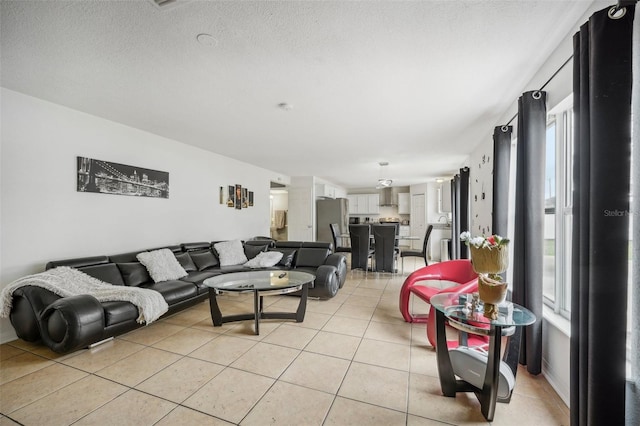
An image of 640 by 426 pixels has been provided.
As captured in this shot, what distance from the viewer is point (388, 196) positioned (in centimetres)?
1086

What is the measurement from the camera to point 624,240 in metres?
1.22

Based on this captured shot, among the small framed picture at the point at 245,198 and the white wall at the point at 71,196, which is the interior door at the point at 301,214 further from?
the white wall at the point at 71,196

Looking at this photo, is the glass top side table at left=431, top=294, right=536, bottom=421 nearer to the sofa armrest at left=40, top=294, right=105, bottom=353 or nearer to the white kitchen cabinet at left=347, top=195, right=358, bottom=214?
the sofa armrest at left=40, top=294, right=105, bottom=353

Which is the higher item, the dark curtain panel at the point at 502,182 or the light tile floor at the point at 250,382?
the dark curtain panel at the point at 502,182

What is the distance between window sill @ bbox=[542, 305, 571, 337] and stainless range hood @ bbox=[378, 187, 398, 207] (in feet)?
28.0

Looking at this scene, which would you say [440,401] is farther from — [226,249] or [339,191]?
[339,191]

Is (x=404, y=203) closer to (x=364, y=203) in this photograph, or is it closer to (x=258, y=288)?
(x=364, y=203)

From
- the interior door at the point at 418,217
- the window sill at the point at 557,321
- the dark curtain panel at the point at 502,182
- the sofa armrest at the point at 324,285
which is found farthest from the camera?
the interior door at the point at 418,217

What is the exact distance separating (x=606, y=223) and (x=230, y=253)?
179 inches

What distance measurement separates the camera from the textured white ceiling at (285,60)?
1.63 m

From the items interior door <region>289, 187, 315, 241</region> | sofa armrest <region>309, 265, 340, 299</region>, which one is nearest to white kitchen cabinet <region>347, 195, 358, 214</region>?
interior door <region>289, 187, 315, 241</region>

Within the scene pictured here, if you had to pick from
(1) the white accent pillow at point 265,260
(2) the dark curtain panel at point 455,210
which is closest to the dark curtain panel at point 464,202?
(2) the dark curtain panel at point 455,210

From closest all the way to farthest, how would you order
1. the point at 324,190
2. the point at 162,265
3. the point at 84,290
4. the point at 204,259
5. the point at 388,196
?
the point at 84,290 < the point at 162,265 < the point at 204,259 < the point at 324,190 < the point at 388,196

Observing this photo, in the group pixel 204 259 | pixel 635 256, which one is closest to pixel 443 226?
pixel 204 259
